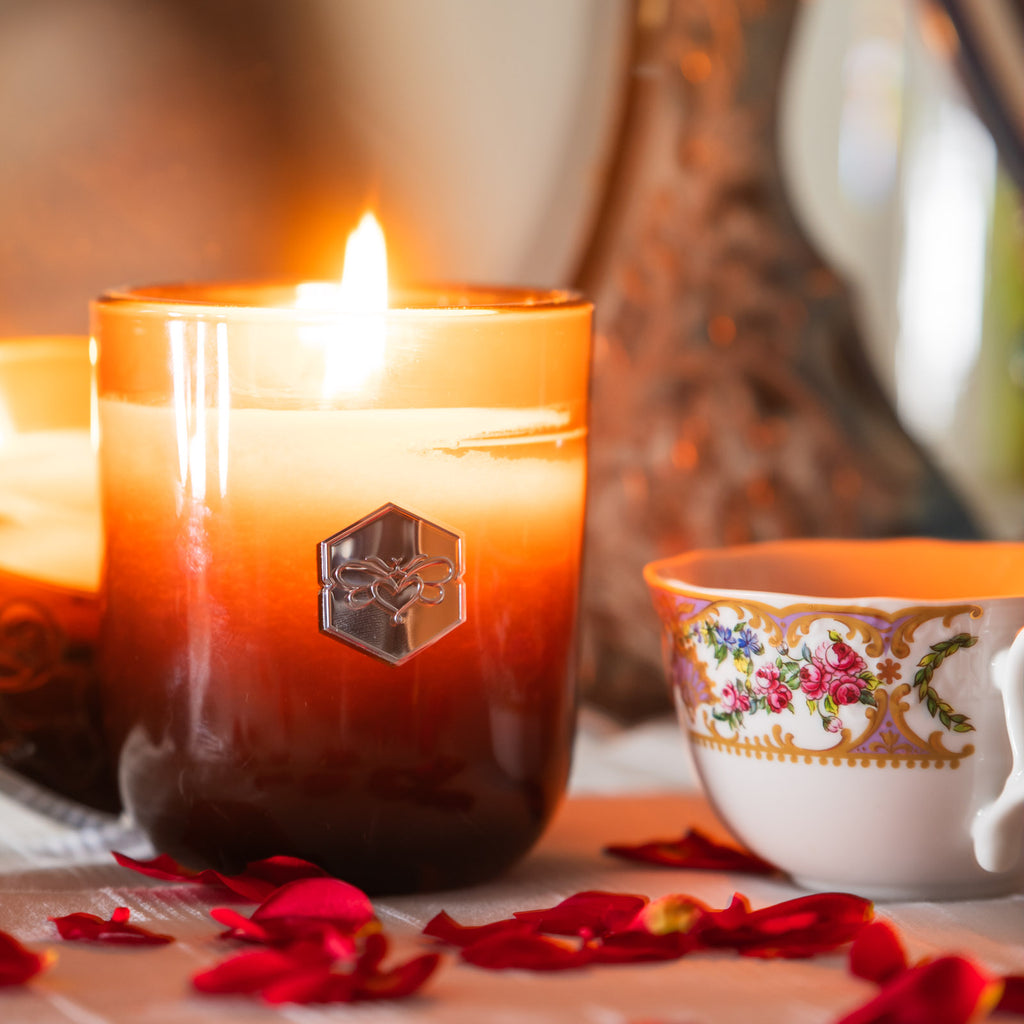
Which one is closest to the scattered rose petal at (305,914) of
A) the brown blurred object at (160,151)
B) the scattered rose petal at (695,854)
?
the scattered rose petal at (695,854)

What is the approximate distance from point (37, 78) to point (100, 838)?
37 centimetres

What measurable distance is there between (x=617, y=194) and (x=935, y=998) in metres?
0.53

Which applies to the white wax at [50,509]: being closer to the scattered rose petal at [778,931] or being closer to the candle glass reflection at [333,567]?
the candle glass reflection at [333,567]

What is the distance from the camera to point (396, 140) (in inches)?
29.5

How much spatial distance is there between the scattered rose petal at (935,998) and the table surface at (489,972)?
0.06ft

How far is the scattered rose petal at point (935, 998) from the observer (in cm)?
33

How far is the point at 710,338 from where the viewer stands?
0.79 metres

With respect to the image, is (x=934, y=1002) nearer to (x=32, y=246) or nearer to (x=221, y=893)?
(x=221, y=893)

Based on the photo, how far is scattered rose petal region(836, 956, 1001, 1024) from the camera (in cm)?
33

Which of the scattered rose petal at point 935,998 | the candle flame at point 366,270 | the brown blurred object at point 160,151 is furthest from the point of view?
the brown blurred object at point 160,151

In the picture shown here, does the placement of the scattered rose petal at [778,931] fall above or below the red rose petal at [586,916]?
above

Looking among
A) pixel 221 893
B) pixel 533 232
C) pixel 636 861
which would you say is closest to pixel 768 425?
pixel 533 232

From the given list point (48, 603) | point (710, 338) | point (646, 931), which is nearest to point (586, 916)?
point (646, 931)

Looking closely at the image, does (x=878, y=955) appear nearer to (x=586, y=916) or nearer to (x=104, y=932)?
(x=586, y=916)
